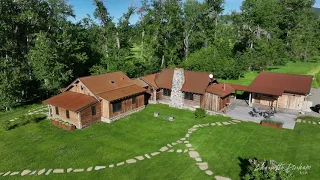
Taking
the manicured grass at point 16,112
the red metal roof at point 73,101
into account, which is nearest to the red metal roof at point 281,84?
the red metal roof at point 73,101

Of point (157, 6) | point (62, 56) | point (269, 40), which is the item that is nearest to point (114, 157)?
point (62, 56)

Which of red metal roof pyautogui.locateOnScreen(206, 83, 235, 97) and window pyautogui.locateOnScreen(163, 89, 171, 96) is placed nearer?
red metal roof pyautogui.locateOnScreen(206, 83, 235, 97)

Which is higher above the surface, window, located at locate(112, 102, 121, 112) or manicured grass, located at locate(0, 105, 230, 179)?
window, located at locate(112, 102, 121, 112)

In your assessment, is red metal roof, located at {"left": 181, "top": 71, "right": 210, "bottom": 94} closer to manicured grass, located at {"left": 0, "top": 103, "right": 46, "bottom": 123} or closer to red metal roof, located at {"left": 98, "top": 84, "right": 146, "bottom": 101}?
red metal roof, located at {"left": 98, "top": 84, "right": 146, "bottom": 101}

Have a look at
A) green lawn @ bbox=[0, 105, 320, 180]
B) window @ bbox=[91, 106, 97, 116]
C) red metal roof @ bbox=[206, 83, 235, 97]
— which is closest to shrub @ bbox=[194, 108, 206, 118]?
green lawn @ bbox=[0, 105, 320, 180]

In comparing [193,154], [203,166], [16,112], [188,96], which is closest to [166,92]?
[188,96]

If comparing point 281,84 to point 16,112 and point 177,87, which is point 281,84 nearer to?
point 177,87

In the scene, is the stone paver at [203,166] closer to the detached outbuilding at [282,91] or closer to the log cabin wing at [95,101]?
the log cabin wing at [95,101]
